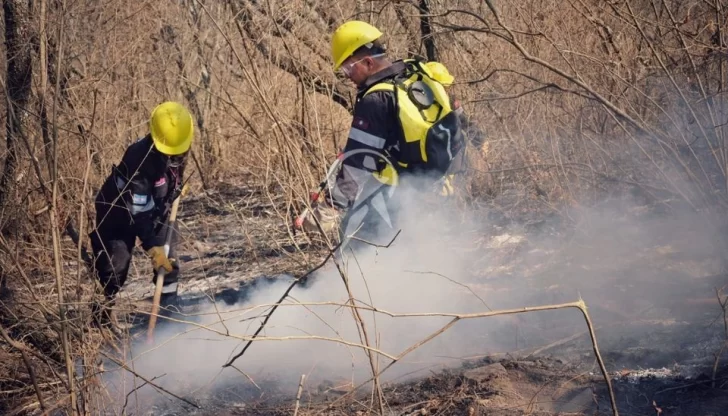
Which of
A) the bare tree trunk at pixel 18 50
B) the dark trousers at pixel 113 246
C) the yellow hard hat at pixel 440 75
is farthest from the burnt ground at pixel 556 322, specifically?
the bare tree trunk at pixel 18 50

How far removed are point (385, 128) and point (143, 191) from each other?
1.89 m

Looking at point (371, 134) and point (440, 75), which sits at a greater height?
point (440, 75)

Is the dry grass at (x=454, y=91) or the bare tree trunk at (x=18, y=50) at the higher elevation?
the bare tree trunk at (x=18, y=50)

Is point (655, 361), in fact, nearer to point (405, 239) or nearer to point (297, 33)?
point (405, 239)

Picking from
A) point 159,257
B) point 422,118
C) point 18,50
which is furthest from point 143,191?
point 422,118

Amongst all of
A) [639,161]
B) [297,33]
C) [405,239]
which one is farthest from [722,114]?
[297,33]

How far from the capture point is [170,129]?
5977 millimetres

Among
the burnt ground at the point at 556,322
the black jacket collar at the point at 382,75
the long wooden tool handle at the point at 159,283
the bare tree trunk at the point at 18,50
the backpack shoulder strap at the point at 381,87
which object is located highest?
the bare tree trunk at the point at 18,50

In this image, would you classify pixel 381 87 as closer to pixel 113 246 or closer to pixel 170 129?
pixel 170 129

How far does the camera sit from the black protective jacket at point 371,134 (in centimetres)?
561

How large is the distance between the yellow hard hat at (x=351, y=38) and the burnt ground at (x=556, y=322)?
4.28ft

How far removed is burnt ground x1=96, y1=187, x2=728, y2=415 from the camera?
420 cm

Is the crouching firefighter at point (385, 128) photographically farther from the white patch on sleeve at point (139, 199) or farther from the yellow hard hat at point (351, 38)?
the white patch on sleeve at point (139, 199)

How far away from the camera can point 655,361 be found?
451 centimetres
